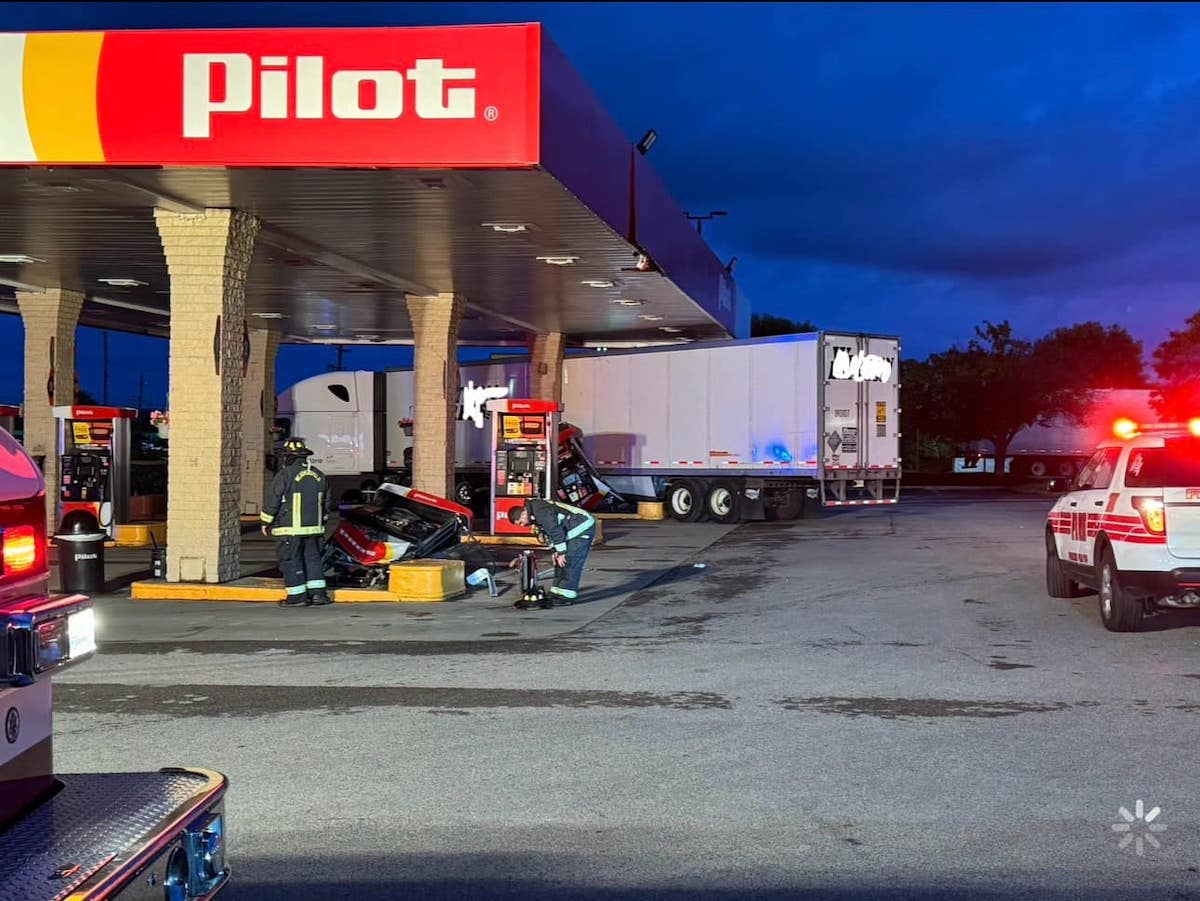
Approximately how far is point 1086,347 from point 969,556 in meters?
52.9

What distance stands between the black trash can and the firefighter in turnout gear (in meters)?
2.51

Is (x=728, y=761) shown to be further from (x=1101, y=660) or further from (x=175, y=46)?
(x=175, y=46)

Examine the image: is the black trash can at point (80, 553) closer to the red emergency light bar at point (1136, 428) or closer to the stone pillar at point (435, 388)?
the stone pillar at point (435, 388)

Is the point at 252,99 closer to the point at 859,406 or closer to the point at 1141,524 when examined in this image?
the point at 1141,524

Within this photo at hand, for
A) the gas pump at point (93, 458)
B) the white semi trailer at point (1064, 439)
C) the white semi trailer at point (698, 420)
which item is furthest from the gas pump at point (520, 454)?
the white semi trailer at point (1064, 439)

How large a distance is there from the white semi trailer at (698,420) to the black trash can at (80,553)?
14864 mm

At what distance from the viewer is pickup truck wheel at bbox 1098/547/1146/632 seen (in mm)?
11094

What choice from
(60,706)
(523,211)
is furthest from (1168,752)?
(523,211)

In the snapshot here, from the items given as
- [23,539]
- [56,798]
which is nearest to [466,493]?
[56,798]

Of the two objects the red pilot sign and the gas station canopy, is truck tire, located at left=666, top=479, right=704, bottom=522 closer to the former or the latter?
the gas station canopy

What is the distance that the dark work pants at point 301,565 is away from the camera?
546 inches

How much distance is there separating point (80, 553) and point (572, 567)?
6.22 m

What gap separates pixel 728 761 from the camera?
6809 mm

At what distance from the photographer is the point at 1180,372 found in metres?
35.5
